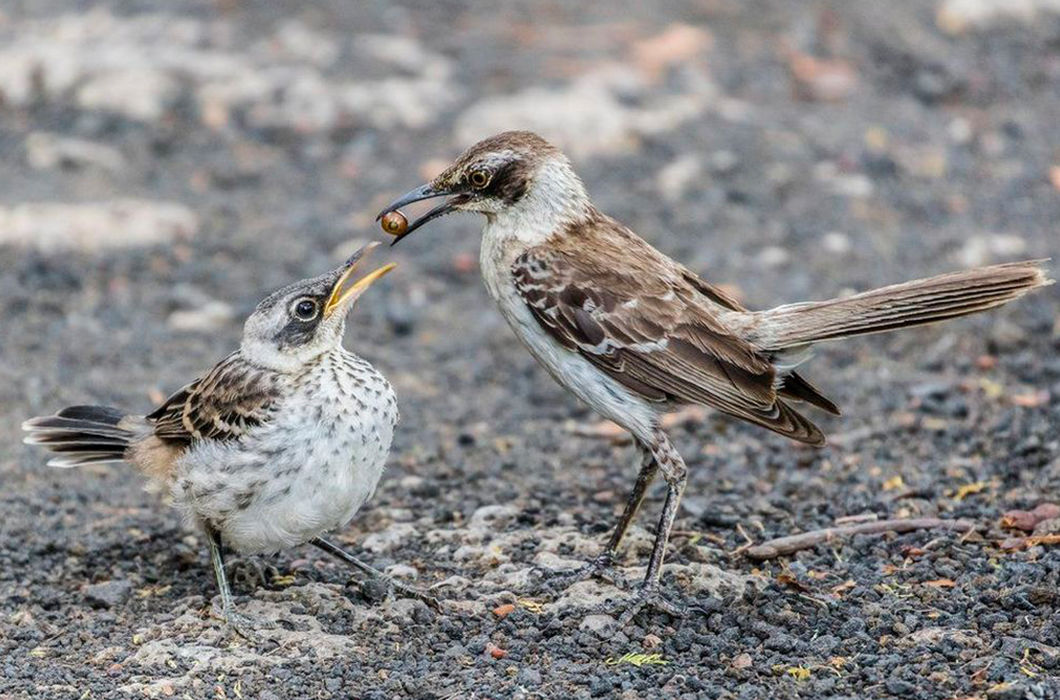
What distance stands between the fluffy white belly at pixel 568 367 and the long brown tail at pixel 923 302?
33.2 inches

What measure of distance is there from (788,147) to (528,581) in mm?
6824

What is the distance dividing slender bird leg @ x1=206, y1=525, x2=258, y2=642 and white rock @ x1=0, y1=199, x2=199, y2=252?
207 inches

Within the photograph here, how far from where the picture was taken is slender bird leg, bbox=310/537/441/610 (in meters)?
6.66

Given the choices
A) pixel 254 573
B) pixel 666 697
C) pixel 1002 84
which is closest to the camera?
pixel 666 697

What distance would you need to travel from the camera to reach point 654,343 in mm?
7039

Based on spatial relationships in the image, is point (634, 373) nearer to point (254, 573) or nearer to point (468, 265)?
point (254, 573)

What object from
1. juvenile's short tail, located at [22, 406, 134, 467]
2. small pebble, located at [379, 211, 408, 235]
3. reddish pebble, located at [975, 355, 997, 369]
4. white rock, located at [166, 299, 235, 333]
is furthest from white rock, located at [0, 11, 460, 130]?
juvenile's short tail, located at [22, 406, 134, 467]

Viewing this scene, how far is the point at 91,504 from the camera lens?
8148mm

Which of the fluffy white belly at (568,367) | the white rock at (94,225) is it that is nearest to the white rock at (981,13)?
the white rock at (94,225)

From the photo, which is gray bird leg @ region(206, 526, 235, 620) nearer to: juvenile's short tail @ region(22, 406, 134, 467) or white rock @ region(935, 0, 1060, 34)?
juvenile's short tail @ region(22, 406, 134, 467)

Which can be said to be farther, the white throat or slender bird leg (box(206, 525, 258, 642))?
the white throat

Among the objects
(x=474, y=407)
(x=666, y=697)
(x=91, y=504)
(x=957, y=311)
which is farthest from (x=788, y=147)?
(x=666, y=697)

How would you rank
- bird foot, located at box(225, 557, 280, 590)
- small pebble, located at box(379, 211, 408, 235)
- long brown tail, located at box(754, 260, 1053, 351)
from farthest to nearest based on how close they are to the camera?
1. small pebble, located at box(379, 211, 408, 235)
2. bird foot, located at box(225, 557, 280, 590)
3. long brown tail, located at box(754, 260, 1053, 351)

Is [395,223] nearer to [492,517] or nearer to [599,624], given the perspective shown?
[492,517]
